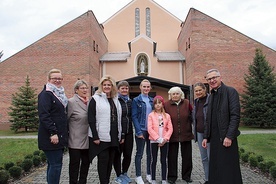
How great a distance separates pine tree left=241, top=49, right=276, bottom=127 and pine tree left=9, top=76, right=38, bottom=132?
47.8 feet

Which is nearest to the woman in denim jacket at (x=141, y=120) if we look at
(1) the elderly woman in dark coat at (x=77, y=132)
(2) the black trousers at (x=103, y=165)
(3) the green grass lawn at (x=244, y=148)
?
(2) the black trousers at (x=103, y=165)

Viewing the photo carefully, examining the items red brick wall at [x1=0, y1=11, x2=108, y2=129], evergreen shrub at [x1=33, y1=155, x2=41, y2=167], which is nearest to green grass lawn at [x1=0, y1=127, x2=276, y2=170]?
evergreen shrub at [x1=33, y1=155, x2=41, y2=167]

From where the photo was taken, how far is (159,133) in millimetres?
4973

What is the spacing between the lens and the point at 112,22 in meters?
28.8

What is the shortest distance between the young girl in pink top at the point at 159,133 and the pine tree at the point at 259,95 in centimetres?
1368

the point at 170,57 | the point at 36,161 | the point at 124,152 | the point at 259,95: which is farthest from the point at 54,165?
the point at 170,57

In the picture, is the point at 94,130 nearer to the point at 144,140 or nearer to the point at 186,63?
the point at 144,140

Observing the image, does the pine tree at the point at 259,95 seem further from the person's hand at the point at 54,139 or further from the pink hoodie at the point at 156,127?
the person's hand at the point at 54,139

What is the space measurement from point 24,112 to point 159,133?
46.5 ft

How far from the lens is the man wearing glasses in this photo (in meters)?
3.61

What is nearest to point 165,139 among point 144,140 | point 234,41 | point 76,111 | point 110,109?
point 144,140

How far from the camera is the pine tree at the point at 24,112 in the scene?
651 inches

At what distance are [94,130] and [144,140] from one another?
1.42m

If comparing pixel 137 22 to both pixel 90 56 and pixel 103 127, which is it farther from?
pixel 103 127
